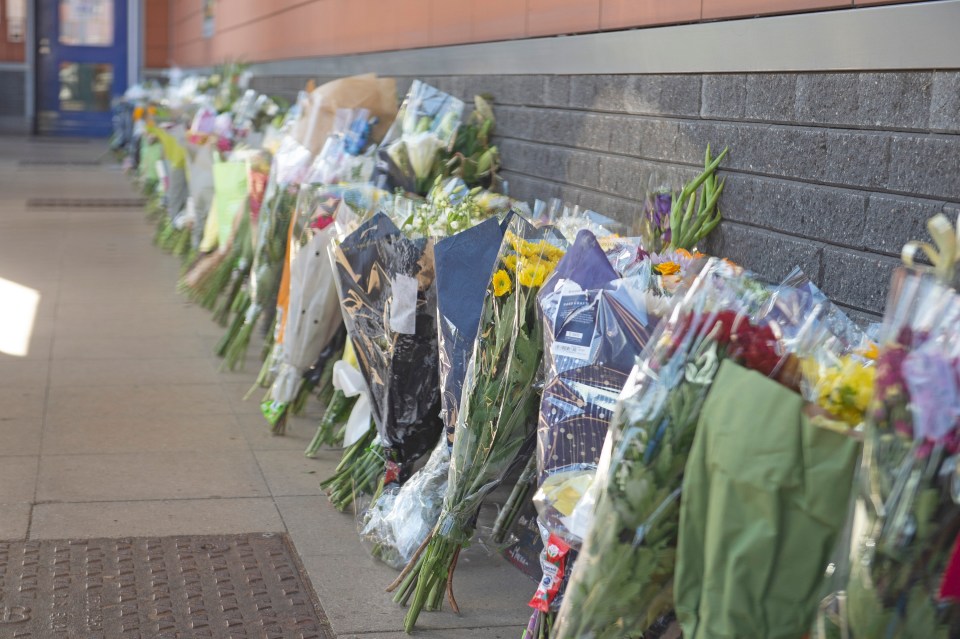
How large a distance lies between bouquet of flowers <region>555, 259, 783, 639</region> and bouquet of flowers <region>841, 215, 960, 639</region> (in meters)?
0.34

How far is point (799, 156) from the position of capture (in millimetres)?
3453

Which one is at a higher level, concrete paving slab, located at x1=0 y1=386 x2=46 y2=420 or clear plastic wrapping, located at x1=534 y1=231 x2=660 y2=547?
clear plastic wrapping, located at x1=534 y1=231 x2=660 y2=547

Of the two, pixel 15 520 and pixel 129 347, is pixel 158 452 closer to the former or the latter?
pixel 15 520

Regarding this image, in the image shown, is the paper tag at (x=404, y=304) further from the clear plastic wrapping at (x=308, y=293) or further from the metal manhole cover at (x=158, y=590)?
the clear plastic wrapping at (x=308, y=293)

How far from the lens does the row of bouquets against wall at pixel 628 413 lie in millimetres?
1825

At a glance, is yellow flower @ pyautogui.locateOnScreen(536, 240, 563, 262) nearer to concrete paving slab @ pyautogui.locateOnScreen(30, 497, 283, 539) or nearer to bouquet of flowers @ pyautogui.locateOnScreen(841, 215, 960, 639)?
bouquet of flowers @ pyautogui.locateOnScreen(841, 215, 960, 639)

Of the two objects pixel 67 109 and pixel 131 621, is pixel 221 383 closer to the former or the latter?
pixel 131 621

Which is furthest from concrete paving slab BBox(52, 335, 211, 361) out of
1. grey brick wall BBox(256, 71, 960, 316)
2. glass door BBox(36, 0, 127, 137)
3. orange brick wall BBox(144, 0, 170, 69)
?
glass door BBox(36, 0, 127, 137)

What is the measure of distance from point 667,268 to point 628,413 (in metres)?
0.86

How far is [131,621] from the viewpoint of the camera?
3.18 meters

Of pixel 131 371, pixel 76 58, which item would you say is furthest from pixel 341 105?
pixel 76 58

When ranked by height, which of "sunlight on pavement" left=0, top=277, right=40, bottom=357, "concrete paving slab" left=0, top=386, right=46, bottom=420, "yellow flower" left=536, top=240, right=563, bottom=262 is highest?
"yellow flower" left=536, top=240, right=563, bottom=262

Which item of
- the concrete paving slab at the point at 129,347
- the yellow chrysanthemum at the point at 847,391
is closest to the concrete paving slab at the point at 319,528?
the yellow chrysanthemum at the point at 847,391

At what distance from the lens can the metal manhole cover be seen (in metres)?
3.15
